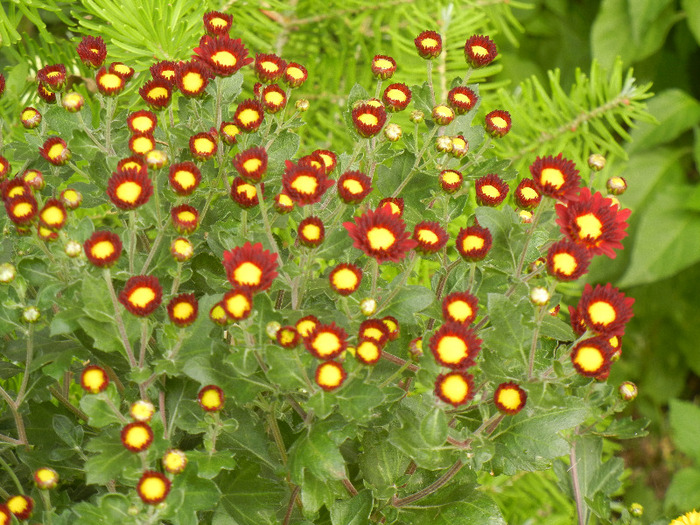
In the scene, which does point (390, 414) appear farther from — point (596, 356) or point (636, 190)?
point (636, 190)

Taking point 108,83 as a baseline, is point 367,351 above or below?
below

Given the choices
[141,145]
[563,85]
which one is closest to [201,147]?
[141,145]

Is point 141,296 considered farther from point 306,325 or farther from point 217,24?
point 217,24

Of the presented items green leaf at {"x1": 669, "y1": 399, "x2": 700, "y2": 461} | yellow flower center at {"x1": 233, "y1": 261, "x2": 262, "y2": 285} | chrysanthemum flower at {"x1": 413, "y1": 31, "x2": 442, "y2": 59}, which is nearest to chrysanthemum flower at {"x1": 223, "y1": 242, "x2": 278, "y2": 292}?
yellow flower center at {"x1": 233, "y1": 261, "x2": 262, "y2": 285}

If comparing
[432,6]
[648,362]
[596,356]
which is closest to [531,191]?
[596,356]

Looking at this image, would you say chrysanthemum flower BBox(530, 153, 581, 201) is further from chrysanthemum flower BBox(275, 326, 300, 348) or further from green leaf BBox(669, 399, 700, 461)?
green leaf BBox(669, 399, 700, 461)
